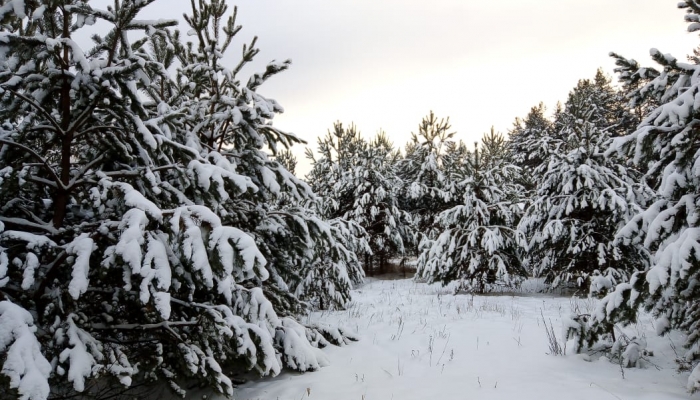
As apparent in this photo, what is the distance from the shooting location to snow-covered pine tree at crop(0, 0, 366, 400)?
2.82 meters

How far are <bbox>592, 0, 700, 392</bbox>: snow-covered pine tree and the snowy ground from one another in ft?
1.52

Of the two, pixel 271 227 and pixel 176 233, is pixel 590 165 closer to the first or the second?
pixel 271 227

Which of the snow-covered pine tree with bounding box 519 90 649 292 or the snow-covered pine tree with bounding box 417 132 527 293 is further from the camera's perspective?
the snow-covered pine tree with bounding box 417 132 527 293

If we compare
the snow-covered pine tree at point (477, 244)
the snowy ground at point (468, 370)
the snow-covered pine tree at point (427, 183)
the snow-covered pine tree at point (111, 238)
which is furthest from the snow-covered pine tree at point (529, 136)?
the snow-covered pine tree at point (111, 238)

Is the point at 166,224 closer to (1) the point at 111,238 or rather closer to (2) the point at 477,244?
(1) the point at 111,238

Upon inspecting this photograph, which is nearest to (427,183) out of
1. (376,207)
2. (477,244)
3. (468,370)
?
(376,207)

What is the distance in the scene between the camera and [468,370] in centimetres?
457

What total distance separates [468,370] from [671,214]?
270cm

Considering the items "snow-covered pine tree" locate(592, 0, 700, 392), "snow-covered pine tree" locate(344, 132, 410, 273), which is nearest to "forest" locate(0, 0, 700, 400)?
"snow-covered pine tree" locate(592, 0, 700, 392)

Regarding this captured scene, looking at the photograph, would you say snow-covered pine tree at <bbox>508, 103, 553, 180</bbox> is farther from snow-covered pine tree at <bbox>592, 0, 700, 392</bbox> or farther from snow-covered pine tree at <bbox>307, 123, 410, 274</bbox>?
snow-covered pine tree at <bbox>592, 0, 700, 392</bbox>

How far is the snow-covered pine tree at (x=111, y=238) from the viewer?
2818 millimetres

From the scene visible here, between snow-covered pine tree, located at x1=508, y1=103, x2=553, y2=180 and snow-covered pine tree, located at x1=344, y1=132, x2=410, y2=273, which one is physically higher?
snow-covered pine tree, located at x1=508, y1=103, x2=553, y2=180

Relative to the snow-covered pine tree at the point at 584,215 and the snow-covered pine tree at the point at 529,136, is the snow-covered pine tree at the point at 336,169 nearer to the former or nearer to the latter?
the snow-covered pine tree at the point at 584,215

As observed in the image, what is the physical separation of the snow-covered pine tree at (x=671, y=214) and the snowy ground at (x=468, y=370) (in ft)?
1.52
